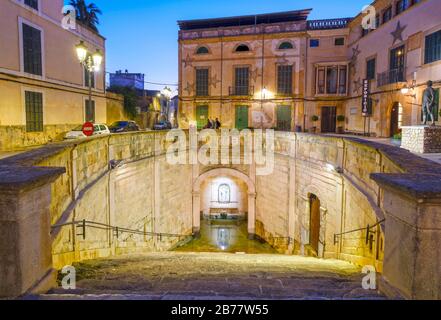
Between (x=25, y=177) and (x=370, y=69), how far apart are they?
2470 cm

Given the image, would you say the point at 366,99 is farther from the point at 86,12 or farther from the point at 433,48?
the point at 86,12

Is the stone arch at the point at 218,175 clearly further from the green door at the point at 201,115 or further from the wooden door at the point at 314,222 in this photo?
the green door at the point at 201,115

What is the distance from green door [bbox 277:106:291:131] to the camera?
2955cm

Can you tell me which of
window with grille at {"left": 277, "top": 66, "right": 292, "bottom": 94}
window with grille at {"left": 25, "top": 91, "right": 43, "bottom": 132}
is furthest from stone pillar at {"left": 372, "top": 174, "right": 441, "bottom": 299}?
window with grille at {"left": 277, "top": 66, "right": 292, "bottom": 94}

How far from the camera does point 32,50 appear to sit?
16.6m

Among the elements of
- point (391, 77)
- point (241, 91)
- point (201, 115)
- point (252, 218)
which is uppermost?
point (241, 91)

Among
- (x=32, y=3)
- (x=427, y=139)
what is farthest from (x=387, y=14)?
(x=32, y=3)

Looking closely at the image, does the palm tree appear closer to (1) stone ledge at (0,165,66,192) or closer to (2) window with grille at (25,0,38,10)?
(2) window with grille at (25,0,38,10)

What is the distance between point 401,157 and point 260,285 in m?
3.21

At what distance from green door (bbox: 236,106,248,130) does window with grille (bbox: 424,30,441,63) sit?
15671mm

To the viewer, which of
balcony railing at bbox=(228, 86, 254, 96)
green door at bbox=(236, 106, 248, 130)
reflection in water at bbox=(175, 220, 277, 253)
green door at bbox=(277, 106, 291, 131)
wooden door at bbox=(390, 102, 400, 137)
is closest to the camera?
reflection in water at bbox=(175, 220, 277, 253)

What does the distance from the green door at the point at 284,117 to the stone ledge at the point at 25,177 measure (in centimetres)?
2723

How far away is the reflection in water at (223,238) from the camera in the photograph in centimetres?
1919

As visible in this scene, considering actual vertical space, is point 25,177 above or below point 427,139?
below
